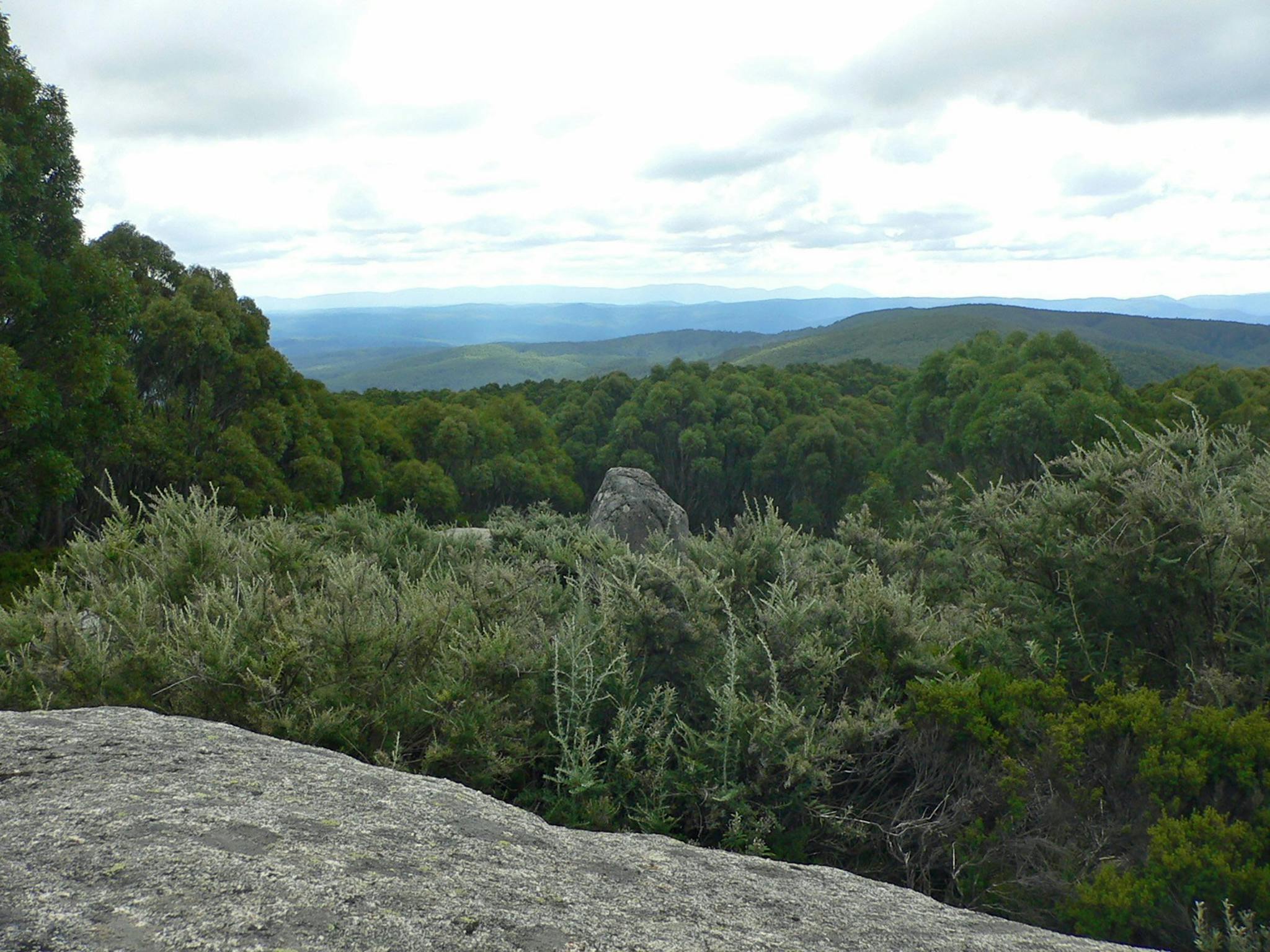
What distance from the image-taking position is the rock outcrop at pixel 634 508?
20.9 m

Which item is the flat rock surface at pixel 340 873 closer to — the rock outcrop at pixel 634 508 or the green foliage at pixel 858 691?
the green foliage at pixel 858 691

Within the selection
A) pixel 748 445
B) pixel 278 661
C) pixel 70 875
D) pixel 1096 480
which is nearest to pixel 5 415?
pixel 278 661

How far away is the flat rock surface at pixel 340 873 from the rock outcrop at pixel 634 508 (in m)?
16.5

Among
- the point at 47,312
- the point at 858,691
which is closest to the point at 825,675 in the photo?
the point at 858,691

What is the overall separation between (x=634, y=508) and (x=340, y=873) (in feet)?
62.5

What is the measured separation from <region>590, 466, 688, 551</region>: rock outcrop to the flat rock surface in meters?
16.5

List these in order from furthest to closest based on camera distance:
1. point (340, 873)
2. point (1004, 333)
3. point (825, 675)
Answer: point (1004, 333) → point (825, 675) → point (340, 873)

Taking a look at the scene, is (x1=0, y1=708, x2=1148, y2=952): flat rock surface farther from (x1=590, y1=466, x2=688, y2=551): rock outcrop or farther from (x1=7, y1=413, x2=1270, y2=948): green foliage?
(x1=590, y1=466, x2=688, y2=551): rock outcrop

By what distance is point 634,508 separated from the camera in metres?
21.5

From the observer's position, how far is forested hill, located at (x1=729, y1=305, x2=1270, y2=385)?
14875cm

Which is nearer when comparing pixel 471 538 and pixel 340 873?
pixel 340 873

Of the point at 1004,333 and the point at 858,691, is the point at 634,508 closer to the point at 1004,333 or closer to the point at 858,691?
the point at 858,691

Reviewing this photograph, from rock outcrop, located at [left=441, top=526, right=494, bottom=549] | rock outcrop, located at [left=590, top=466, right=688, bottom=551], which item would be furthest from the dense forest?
rock outcrop, located at [left=590, top=466, right=688, bottom=551]

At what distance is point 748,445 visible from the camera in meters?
46.8
